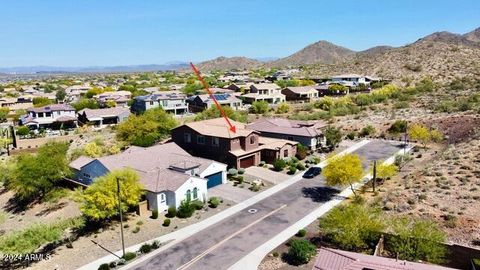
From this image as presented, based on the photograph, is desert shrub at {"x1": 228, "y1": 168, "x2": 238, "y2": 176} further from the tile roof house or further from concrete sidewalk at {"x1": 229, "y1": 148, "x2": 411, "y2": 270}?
the tile roof house

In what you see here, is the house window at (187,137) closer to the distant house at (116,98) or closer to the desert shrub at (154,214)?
the desert shrub at (154,214)

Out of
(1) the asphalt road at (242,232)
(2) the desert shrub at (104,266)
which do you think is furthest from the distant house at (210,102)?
(2) the desert shrub at (104,266)

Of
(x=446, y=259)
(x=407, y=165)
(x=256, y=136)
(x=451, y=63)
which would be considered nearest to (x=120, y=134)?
(x=256, y=136)

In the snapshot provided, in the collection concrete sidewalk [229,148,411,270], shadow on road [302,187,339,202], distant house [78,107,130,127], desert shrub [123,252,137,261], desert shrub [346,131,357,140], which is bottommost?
desert shrub [123,252,137,261]

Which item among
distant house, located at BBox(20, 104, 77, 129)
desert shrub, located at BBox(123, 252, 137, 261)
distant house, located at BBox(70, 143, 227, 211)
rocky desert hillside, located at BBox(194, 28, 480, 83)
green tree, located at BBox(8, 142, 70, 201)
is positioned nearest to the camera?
desert shrub, located at BBox(123, 252, 137, 261)

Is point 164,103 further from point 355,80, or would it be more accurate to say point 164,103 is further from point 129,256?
point 355,80

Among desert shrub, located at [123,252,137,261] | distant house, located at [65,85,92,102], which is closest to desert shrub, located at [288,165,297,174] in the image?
desert shrub, located at [123,252,137,261]

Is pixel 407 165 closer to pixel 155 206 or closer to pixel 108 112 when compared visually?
pixel 155 206
